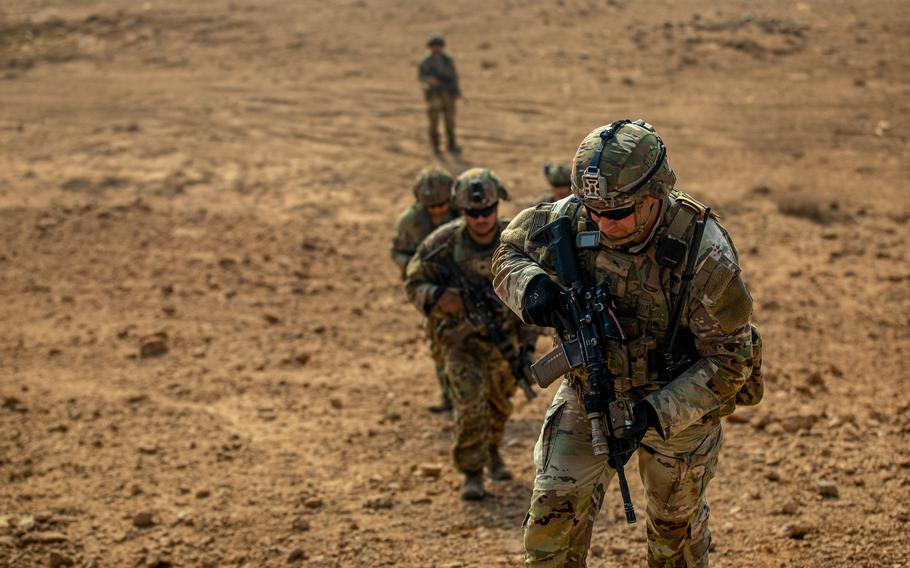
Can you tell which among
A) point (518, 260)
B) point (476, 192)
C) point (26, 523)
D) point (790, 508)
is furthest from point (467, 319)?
point (26, 523)

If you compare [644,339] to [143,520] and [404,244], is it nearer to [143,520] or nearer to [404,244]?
[143,520]

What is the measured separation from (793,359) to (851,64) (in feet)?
43.1

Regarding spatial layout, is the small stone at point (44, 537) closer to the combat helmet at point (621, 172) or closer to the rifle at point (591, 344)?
the rifle at point (591, 344)

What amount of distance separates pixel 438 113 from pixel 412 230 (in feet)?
30.9

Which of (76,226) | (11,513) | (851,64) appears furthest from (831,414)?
(851,64)

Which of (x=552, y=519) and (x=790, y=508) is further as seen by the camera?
(x=790, y=508)

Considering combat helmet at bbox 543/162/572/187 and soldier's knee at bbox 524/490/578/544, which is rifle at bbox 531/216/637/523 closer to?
soldier's knee at bbox 524/490/578/544

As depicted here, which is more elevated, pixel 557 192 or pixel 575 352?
pixel 575 352

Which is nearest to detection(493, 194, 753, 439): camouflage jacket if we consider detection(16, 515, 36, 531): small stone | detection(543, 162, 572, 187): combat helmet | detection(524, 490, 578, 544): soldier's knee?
detection(524, 490, 578, 544): soldier's knee

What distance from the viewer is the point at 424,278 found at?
6.83m

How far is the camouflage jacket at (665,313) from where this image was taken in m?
4.03

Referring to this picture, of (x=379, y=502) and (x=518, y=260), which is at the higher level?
(x=518, y=260)

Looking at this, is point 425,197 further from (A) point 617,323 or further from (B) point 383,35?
(B) point 383,35

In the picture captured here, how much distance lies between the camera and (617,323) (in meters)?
4.23
